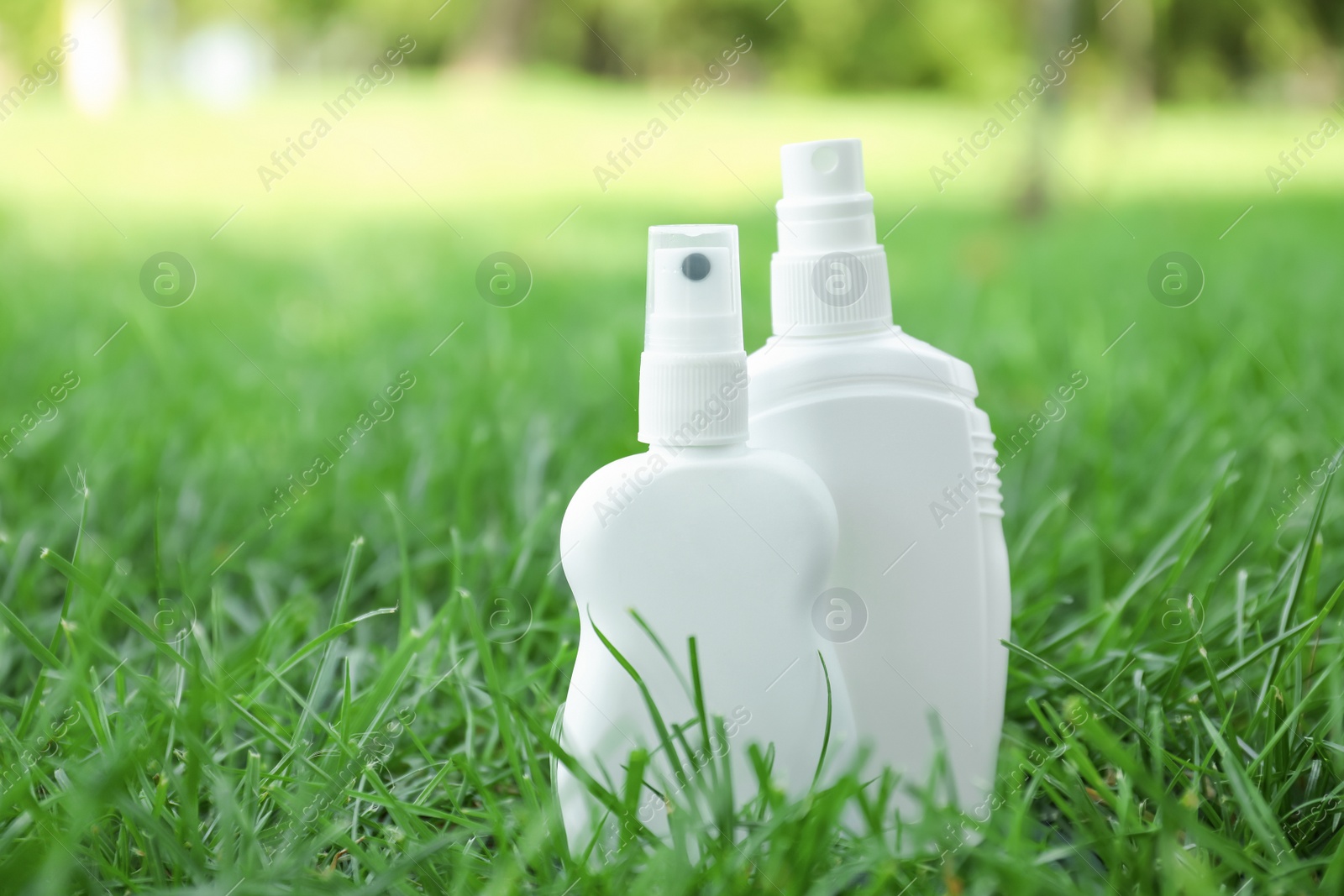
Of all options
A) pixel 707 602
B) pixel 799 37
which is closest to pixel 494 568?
pixel 707 602

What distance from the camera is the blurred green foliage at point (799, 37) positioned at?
44.7ft

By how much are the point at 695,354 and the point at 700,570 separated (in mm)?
163

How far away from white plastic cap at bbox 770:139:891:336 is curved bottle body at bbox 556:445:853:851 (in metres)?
0.15

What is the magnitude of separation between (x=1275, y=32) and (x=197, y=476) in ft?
52.2

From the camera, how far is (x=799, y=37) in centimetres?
1625

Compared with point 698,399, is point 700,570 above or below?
below

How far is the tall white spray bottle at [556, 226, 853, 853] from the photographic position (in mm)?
778

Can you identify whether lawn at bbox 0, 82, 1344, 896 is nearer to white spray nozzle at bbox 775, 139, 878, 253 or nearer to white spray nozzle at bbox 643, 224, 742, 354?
white spray nozzle at bbox 643, 224, 742, 354

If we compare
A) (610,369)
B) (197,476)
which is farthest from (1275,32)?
(197,476)

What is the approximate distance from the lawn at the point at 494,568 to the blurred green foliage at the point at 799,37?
9860 mm

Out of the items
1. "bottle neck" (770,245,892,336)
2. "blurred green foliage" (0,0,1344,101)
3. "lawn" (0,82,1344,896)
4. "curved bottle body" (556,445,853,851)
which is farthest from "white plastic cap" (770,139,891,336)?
"blurred green foliage" (0,0,1344,101)

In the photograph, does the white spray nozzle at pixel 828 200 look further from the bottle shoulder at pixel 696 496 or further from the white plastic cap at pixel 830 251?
the bottle shoulder at pixel 696 496

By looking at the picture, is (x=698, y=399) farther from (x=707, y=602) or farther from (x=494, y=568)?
(x=494, y=568)

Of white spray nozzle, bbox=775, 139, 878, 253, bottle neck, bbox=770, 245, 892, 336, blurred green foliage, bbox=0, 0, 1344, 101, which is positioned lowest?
bottle neck, bbox=770, 245, 892, 336
